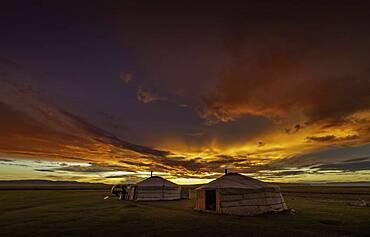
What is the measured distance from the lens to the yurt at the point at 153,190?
34.7 m

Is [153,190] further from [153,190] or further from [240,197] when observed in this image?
[240,197]

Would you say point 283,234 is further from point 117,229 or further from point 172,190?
point 172,190

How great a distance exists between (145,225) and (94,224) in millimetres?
3049

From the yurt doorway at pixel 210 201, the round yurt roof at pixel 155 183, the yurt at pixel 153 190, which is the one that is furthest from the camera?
the round yurt roof at pixel 155 183

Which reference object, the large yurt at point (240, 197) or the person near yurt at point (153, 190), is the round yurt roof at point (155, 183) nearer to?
the person near yurt at point (153, 190)

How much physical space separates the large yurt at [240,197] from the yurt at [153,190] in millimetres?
13454

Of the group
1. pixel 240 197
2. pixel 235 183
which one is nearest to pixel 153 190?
pixel 235 183

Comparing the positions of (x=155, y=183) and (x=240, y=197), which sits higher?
(x=155, y=183)


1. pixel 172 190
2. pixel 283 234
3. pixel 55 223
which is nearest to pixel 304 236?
pixel 283 234

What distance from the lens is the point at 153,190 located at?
35062 mm

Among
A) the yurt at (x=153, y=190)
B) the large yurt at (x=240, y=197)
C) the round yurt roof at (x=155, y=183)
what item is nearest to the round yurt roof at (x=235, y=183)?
the large yurt at (x=240, y=197)

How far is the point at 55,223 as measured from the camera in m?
15.5

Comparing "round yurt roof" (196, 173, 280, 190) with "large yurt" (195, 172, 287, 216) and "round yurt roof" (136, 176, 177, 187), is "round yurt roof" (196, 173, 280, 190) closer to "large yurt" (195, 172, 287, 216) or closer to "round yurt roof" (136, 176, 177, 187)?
"large yurt" (195, 172, 287, 216)

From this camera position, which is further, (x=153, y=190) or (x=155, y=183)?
(x=155, y=183)
